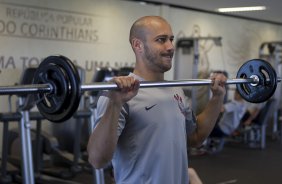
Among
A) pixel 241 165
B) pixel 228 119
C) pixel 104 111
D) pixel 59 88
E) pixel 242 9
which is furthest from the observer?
pixel 242 9

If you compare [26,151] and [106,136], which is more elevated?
[106,136]

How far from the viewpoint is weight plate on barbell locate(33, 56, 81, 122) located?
1289 millimetres

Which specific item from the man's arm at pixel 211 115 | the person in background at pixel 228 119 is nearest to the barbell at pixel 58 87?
the man's arm at pixel 211 115

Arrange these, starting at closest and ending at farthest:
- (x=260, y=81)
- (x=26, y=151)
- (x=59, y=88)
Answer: (x=59, y=88) < (x=260, y=81) < (x=26, y=151)

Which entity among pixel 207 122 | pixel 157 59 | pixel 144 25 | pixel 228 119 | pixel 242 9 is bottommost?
pixel 228 119

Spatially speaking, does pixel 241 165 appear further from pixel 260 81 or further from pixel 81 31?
pixel 260 81

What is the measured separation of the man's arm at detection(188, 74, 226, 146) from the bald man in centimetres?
20

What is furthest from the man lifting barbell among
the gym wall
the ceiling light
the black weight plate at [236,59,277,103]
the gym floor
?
the ceiling light

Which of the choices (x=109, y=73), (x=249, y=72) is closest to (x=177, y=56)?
(x=109, y=73)

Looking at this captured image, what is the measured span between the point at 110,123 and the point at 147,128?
20 cm

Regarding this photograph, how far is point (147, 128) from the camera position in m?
1.56

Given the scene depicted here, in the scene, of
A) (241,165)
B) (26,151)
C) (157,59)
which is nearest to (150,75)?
(157,59)

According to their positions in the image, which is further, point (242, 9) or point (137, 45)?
point (242, 9)

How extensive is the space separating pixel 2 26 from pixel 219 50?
4.08 metres
